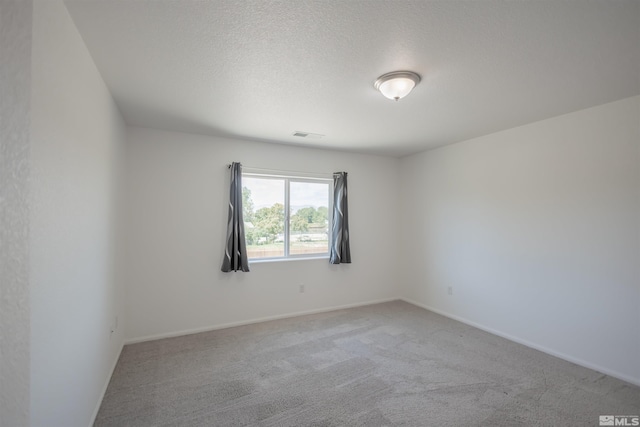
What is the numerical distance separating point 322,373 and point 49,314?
2090 millimetres

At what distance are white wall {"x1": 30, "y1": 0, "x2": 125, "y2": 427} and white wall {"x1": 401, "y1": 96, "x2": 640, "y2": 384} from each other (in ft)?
13.2

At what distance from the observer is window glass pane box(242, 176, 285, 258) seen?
405cm

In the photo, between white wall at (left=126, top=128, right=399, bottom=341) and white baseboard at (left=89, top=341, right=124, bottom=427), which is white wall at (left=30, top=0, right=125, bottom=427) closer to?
white baseboard at (left=89, top=341, right=124, bottom=427)

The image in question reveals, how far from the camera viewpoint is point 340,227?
447 centimetres

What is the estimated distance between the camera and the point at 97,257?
7.18ft

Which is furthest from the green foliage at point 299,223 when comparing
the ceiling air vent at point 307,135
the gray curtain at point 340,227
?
the ceiling air vent at point 307,135

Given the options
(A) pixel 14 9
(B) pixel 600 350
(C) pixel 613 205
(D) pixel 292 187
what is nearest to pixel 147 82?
(A) pixel 14 9

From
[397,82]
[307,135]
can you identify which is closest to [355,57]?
[397,82]

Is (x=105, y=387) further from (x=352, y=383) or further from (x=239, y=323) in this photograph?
(x=352, y=383)

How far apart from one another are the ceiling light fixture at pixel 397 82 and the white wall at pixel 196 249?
2.21 meters

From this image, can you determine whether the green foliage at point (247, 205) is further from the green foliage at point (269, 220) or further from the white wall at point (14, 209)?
the white wall at point (14, 209)

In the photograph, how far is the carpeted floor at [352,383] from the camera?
6.86ft

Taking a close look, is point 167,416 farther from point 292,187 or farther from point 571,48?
point 571,48

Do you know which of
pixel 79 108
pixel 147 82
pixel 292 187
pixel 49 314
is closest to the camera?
pixel 49 314
